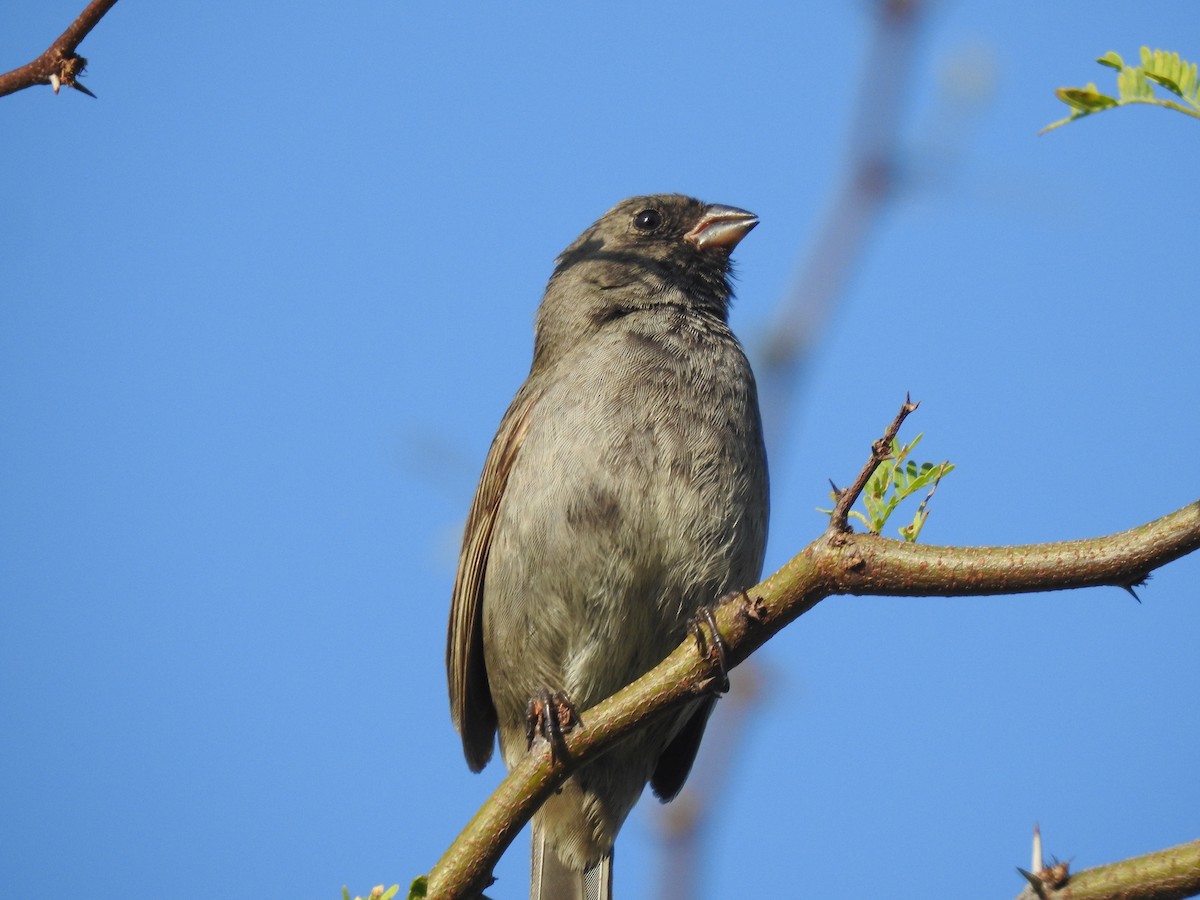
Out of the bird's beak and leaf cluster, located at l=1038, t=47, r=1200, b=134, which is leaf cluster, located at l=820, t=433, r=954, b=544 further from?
the bird's beak

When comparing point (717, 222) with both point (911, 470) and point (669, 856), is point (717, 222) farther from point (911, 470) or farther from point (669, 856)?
point (669, 856)

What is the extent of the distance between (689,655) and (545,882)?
81.6 inches

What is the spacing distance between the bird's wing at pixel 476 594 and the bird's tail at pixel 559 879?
21.5 inches

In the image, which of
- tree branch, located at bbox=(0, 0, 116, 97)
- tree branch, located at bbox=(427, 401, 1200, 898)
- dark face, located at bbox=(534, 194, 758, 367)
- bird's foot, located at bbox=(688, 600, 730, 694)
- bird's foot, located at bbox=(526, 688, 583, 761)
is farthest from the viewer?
dark face, located at bbox=(534, 194, 758, 367)

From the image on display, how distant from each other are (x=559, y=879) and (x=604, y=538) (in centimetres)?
138

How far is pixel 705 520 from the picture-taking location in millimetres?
4695

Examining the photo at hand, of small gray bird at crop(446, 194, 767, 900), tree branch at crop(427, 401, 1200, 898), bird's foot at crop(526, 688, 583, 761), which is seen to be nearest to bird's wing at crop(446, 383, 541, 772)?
small gray bird at crop(446, 194, 767, 900)

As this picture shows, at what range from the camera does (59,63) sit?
2.91 metres

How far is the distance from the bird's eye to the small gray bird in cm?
51

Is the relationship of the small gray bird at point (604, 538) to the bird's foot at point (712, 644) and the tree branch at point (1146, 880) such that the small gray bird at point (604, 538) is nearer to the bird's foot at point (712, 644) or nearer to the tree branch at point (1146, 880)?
the bird's foot at point (712, 644)

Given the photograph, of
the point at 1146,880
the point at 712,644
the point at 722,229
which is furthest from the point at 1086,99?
the point at 722,229

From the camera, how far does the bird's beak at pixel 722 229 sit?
605cm

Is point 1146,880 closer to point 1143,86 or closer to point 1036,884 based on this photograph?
point 1036,884

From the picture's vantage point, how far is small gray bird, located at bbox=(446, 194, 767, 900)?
15.4 feet
